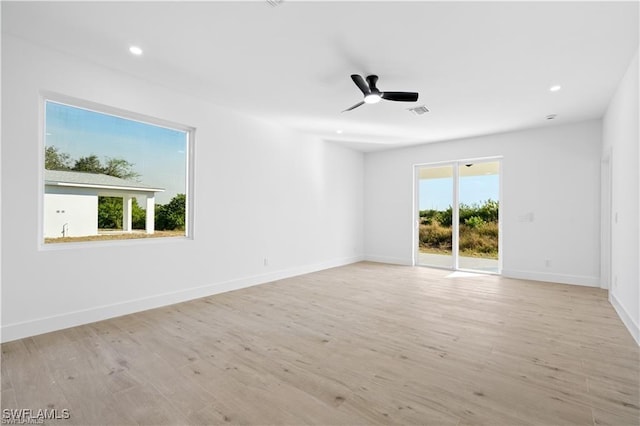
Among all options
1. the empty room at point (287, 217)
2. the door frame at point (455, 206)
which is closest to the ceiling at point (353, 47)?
the empty room at point (287, 217)

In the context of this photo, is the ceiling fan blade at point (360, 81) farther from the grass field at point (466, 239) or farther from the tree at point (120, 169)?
the grass field at point (466, 239)

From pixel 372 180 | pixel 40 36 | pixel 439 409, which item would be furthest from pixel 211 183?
pixel 372 180

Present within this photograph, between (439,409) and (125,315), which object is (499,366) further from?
(125,315)

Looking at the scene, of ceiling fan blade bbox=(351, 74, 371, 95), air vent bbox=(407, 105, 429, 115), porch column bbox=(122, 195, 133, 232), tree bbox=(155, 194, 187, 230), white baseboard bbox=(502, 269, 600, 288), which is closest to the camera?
ceiling fan blade bbox=(351, 74, 371, 95)

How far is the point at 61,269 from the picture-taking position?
10.2 ft

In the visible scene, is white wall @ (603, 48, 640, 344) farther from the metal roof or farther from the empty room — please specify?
the metal roof

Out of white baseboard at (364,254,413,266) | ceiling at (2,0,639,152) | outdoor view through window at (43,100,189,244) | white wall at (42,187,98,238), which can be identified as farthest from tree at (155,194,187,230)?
white baseboard at (364,254,413,266)

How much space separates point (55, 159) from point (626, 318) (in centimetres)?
622

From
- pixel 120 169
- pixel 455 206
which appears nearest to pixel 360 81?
pixel 120 169

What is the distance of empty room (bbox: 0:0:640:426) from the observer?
2100 mm

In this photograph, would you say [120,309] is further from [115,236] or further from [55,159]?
[55,159]

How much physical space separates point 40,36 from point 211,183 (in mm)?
2249

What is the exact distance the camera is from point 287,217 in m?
5.69

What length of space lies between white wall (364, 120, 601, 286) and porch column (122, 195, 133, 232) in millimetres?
5752
